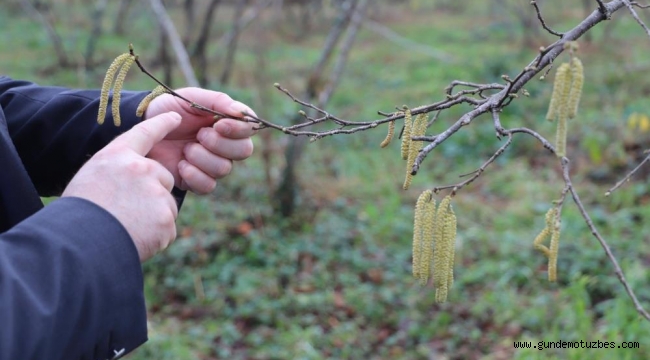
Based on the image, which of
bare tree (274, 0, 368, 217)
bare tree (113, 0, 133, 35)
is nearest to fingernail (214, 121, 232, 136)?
bare tree (274, 0, 368, 217)

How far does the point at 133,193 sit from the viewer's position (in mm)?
1186

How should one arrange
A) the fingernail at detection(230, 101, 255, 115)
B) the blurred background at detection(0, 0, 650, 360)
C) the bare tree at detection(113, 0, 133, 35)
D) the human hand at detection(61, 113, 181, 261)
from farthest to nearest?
the bare tree at detection(113, 0, 133, 35) < the blurred background at detection(0, 0, 650, 360) < the fingernail at detection(230, 101, 255, 115) < the human hand at detection(61, 113, 181, 261)

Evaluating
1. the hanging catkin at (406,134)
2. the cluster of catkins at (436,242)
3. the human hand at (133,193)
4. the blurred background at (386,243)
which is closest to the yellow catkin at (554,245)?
the cluster of catkins at (436,242)

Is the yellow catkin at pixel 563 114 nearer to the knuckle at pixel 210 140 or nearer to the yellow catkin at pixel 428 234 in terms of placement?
the yellow catkin at pixel 428 234

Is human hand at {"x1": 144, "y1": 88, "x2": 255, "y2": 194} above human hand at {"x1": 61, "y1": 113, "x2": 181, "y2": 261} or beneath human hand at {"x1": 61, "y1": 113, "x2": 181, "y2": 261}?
above

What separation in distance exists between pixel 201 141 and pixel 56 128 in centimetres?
42

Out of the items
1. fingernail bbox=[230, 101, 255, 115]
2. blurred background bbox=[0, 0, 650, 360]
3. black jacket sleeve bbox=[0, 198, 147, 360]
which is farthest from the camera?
blurred background bbox=[0, 0, 650, 360]

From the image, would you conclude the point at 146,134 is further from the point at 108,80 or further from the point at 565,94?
the point at 565,94

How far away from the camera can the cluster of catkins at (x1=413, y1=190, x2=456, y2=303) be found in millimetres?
1256

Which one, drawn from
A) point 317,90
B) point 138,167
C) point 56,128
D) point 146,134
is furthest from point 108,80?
point 317,90

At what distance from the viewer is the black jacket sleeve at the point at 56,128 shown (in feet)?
5.61

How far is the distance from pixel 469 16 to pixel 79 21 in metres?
11.9

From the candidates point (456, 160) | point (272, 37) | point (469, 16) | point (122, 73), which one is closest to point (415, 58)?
point (272, 37)

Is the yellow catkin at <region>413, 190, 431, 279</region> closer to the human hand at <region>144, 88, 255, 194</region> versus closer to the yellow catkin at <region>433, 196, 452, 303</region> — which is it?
the yellow catkin at <region>433, 196, 452, 303</region>
